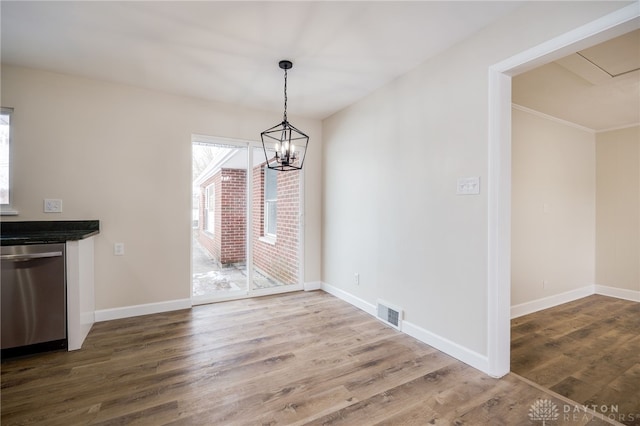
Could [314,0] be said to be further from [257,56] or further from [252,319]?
[252,319]

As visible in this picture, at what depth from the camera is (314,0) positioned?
191cm

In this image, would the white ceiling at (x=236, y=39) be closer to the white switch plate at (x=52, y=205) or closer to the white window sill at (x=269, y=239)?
the white switch plate at (x=52, y=205)

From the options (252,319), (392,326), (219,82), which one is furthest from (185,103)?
(392,326)

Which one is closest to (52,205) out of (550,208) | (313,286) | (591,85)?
(313,286)

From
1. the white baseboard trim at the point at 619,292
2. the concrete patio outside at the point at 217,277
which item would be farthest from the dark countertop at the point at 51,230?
the white baseboard trim at the point at 619,292

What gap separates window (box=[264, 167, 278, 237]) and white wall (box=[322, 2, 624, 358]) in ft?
4.36

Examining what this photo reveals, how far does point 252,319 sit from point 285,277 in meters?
1.32

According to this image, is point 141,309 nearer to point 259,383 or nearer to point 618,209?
point 259,383

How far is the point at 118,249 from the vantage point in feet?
10.6

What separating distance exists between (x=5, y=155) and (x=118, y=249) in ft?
4.46

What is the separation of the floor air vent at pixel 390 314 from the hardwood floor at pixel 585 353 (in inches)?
38.9

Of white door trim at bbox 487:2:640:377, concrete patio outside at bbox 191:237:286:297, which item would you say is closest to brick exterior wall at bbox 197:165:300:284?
concrete patio outside at bbox 191:237:286:297

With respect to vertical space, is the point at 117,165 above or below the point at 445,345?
above

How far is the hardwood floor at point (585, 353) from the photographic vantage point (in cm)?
195
